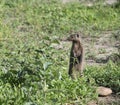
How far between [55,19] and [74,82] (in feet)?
18.2

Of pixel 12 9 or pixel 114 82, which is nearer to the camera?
pixel 114 82

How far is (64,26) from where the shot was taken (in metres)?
10.9

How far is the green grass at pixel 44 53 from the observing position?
5.80 meters

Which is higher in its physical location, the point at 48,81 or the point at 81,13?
the point at 81,13

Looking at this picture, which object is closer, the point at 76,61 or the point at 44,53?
Answer: the point at 44,53

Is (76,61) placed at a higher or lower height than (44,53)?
lower

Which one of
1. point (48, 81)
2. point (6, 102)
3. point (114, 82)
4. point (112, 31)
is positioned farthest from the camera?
point (112, 31)

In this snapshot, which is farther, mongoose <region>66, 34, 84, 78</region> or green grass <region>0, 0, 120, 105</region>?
mongoose <region>66, 34, 84, 78</region>

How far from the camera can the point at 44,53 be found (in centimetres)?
612

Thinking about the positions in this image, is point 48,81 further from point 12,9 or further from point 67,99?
point 12,9

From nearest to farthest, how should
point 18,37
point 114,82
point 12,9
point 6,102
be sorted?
1. point 6,102
2. point 114,82
3. point 18,37
4. point 12,9

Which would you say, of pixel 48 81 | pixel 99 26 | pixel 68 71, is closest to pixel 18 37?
pixel 99 26

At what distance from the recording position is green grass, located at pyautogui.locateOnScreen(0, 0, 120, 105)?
5.80 m

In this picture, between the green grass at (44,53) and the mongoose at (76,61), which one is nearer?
the green grass at (44,53)
